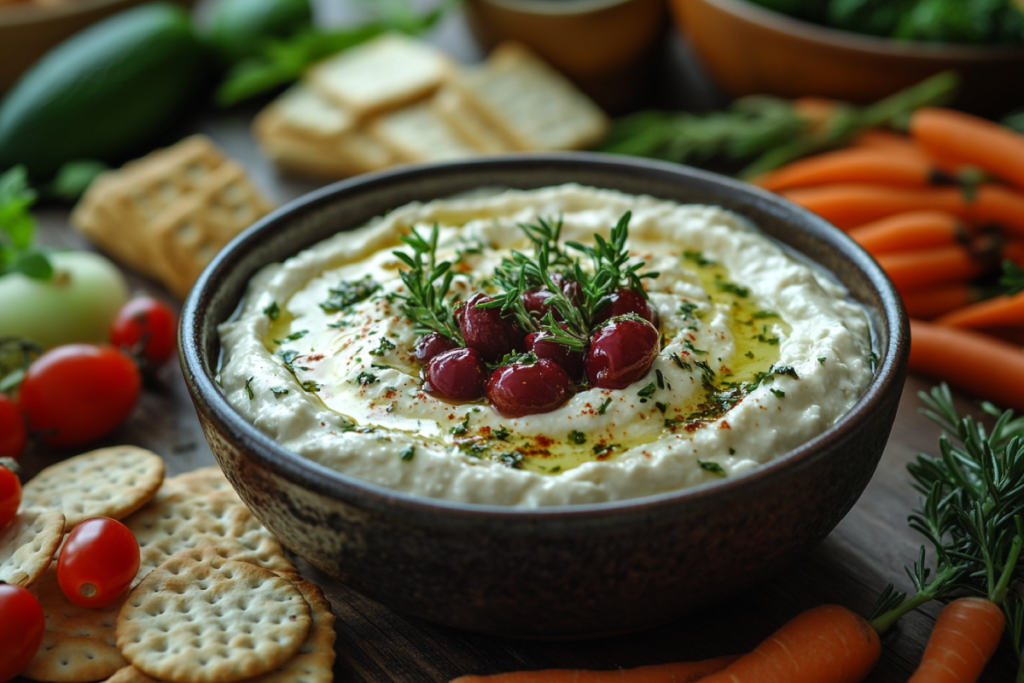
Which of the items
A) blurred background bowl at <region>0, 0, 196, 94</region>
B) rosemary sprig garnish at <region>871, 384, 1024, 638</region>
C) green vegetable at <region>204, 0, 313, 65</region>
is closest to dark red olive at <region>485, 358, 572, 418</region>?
rosemary sprig garnish at <region>871, 384, 1024, 638</region>

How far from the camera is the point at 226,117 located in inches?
243

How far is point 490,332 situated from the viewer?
108 inches

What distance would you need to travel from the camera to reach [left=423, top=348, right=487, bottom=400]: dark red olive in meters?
2.64

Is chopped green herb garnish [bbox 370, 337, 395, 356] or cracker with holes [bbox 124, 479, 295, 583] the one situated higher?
chopped green herb garnish [bbox 370, 337, 395, 356]

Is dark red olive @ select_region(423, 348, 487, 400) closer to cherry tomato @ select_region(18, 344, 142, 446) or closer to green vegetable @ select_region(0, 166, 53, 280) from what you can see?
cherry tomato @ select_region(18, 344, 142, 446)

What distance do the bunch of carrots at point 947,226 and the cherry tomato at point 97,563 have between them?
2981 millimetres

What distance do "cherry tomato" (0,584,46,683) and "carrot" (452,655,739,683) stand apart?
A: 42.3 inches

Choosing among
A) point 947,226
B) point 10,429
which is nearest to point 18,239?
point 10,429

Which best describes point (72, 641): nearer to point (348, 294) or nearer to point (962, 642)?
point (348, 294)

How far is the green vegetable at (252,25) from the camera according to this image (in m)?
6.07

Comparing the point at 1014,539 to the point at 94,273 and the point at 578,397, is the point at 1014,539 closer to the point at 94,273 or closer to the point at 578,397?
the point at 578,397

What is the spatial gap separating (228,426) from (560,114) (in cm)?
355

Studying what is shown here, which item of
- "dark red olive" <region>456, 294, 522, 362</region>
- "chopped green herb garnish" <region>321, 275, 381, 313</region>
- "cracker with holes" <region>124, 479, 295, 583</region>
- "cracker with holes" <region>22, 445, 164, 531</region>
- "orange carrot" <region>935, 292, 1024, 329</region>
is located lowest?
"orange carrot" <region>935, 292, 1024, 329</region>

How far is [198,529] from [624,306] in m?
1.47
